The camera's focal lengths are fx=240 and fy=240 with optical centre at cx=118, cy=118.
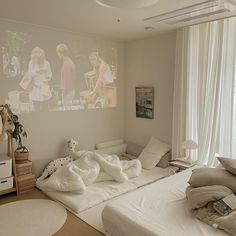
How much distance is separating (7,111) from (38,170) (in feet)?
3.74

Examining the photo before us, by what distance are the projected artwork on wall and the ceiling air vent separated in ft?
4.70

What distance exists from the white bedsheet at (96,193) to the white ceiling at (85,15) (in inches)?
89.0

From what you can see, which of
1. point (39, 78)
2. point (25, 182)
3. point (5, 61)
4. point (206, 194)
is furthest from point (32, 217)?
point (5, 61)

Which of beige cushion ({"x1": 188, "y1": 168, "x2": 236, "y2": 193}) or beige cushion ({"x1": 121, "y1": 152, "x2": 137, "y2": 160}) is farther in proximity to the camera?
beige cushion ({"x1": 121, "y1": 152, "x2": 137, "y2": 160})

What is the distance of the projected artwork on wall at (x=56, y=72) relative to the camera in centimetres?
347

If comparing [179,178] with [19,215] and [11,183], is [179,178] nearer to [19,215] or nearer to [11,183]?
[19,215]

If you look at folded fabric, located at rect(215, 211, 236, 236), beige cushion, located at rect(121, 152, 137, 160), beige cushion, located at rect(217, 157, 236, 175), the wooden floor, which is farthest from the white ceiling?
the wooden floor

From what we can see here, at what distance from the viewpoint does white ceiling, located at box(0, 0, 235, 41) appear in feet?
8.58

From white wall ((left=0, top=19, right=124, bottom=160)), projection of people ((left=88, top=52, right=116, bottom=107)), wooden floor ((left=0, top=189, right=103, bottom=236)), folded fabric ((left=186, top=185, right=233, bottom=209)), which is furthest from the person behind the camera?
projection of people ((left=88, top=52, right=116, bottom=107))

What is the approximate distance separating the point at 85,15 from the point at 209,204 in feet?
8.39

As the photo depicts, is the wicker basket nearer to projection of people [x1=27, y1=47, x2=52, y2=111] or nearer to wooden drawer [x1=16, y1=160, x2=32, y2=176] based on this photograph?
wooden drawer [x1=16, y1=160, x2=32, y2=176]

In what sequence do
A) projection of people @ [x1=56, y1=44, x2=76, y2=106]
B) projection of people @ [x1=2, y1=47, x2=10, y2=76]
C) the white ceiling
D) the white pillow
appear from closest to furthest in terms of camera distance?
the white ceiling, projection of people @ [x1=2, y1=47, x2=10, y2=76], projection of people @ [x1=56, y1=44, x2=76, y2=106], the white pillow

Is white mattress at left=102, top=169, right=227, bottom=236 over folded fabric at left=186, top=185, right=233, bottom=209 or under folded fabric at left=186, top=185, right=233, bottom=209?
under

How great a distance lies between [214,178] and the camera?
2.19m
